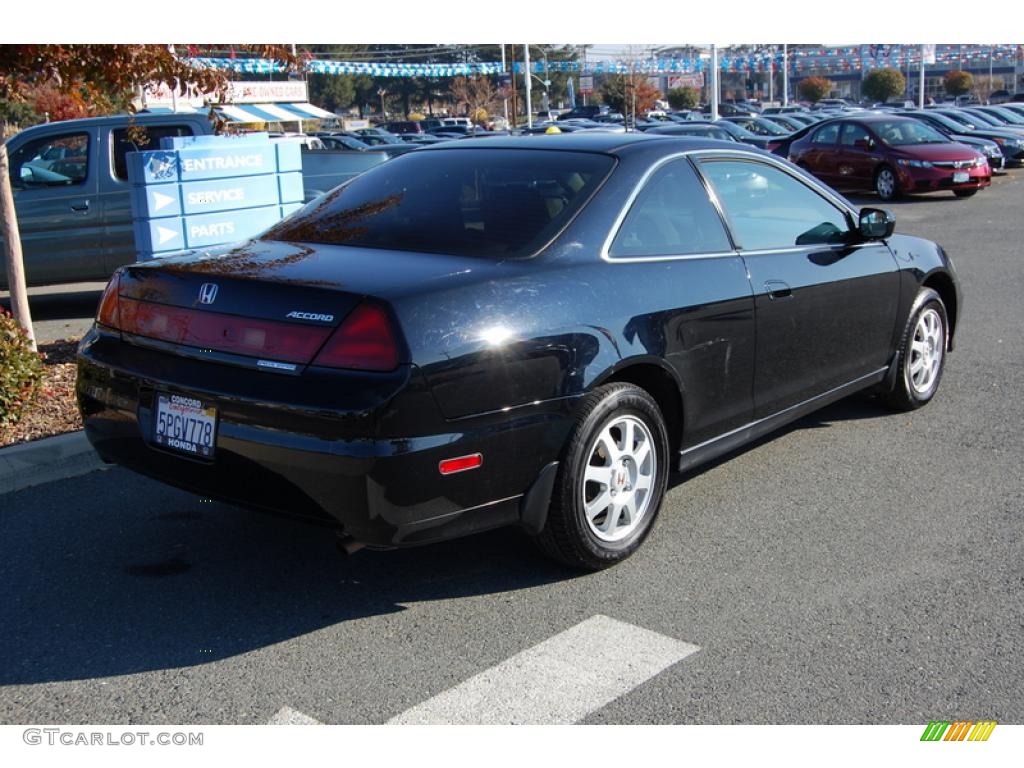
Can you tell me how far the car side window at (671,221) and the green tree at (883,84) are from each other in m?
74.4

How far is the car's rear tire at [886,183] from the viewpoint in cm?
2081

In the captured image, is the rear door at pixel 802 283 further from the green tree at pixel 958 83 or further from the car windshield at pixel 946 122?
the green tree at pixel 958 83

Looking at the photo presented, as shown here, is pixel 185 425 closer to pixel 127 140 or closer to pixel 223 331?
pixel 223 331

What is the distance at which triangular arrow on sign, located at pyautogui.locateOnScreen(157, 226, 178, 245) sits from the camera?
26.4 feet

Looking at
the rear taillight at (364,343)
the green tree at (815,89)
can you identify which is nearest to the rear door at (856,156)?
the rear taillight at (364,343)

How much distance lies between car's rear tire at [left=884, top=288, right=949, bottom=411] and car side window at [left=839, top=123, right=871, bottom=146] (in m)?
15.7

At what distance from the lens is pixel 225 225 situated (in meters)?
8.50

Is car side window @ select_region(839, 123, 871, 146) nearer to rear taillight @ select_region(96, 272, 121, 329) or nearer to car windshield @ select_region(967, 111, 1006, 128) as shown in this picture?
car windshield @ select_region(967, 111, 1006, 128)

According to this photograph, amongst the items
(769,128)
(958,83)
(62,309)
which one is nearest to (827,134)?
(769,128)

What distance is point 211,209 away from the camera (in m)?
8.37

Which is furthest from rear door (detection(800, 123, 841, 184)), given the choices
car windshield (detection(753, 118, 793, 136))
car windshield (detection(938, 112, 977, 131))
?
→ car windshield (detection(938, 112, 977, 131))

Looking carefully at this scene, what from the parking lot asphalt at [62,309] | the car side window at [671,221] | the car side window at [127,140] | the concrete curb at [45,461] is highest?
the car side window at [127,140]

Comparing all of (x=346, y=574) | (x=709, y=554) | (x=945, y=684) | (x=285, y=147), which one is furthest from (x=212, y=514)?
(x=285, y=147)

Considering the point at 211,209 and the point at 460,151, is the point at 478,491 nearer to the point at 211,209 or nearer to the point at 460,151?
the point at 460,151
